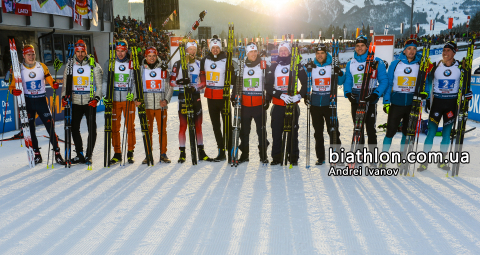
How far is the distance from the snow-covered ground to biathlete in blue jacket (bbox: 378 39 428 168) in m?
0.89

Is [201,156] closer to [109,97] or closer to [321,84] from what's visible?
[109,97]

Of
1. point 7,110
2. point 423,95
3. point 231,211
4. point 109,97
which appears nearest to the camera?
point 231,211

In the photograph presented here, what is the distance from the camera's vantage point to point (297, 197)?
4133mm

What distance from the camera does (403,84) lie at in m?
4.82

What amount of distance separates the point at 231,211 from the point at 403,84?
2913 millimetres

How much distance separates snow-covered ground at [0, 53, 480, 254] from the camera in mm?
3021

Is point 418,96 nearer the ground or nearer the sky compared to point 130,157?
nearer the sky

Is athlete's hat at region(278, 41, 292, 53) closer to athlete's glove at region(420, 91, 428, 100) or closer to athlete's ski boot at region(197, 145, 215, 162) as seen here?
athlete's glove at region(420, 91, 428, 100)

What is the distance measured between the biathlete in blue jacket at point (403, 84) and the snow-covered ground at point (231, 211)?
885 millimetres

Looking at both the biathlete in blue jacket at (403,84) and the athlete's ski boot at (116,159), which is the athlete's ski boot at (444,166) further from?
the athlete's ski boot at (116,159)

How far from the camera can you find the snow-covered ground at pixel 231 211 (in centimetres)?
302

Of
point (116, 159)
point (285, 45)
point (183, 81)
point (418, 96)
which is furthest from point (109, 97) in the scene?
point (418, 96)

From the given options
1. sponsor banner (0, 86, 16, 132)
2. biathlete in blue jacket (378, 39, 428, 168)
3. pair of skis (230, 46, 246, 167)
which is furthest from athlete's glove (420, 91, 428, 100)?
sponsor banner (0, 86, 16, 132)

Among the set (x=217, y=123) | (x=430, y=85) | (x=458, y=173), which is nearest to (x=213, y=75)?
(x=217, y=123)
